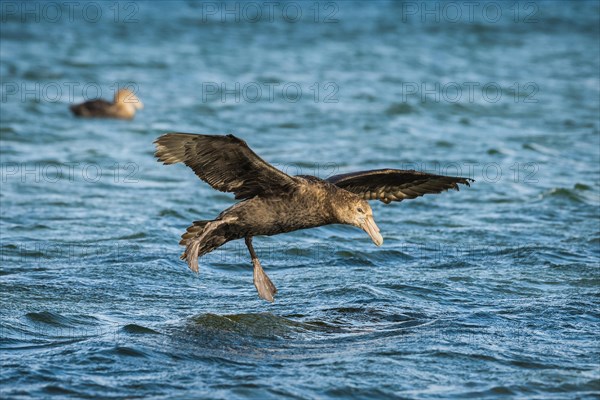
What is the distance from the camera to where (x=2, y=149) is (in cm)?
1430

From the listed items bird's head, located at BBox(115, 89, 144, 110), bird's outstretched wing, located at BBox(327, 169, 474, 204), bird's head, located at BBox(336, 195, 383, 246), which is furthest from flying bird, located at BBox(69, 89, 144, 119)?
bird's head, located at BBox(336, 195, 383, 246)

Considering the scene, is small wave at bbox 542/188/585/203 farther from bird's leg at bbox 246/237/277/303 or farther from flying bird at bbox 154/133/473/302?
bird's leg at bbox 246/237/277/303

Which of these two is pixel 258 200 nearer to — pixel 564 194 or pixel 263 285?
pixel 263 285

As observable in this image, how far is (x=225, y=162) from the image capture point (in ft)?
24.4

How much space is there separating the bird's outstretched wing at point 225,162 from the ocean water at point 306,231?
38.1 inches

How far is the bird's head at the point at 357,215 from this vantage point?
7801 millimetres

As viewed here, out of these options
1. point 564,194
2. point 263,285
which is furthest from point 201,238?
point 564,194

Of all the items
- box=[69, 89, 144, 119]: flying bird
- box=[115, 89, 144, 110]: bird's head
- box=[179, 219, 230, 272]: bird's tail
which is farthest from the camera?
box=[69, 89, 144, 119]: flying bird

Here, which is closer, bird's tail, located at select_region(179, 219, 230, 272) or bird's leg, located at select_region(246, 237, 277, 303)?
bird's tail, located at select_region(179, 219, 230, 272)

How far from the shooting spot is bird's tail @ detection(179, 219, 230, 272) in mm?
7461

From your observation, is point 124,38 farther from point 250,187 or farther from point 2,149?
point 250,187

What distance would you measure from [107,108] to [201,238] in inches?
373

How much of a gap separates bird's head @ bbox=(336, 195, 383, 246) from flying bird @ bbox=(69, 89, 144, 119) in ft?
30.0

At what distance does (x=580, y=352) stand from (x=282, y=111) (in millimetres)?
10815
